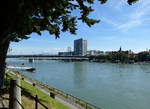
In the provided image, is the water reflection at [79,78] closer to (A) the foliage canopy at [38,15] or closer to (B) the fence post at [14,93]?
(A) the foliage canopy at [38,15]

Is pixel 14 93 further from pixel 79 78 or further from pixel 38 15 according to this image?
pixel 79 78

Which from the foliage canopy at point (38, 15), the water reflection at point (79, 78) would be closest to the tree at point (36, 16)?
the foliage canopy at point (38, 15)

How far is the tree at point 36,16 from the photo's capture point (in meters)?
7.15

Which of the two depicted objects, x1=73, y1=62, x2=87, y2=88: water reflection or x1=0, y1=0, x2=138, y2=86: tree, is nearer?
x1=0, y1=0, x2=138, y2=86: tree

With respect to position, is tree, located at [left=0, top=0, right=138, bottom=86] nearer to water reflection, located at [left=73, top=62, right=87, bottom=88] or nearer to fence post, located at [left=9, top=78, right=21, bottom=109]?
fence post, located at [left=9, top=78, right=21, bottom=109]

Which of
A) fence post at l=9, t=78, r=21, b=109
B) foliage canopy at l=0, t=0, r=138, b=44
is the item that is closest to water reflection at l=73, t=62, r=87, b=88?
foliage canopy at l=0, t=0, r=138, b=44

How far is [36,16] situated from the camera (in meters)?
12.8

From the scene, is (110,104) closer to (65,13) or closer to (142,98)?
(142,98)

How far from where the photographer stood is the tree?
7152mm

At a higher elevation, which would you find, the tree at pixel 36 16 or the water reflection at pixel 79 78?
the tree at pixel 36 16

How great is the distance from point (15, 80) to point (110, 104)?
75.4 ft

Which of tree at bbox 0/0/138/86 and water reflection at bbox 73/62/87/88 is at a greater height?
tree at bbox 0/0/138/86

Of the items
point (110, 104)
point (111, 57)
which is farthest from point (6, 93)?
point (111, 57)

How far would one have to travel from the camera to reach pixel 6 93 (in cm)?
1088
